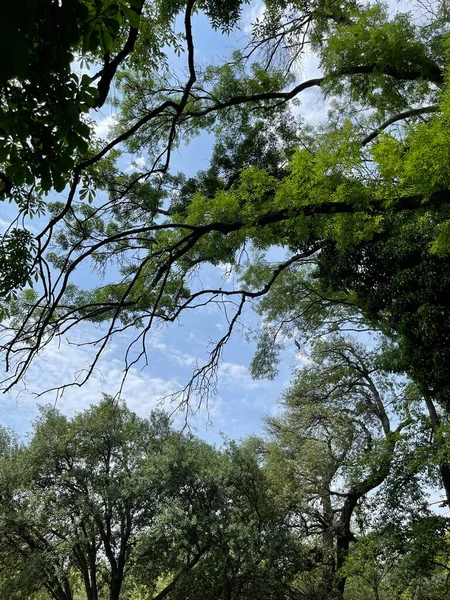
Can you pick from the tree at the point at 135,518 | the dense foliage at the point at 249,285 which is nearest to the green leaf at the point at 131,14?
the dense foliage at the point at 249,285

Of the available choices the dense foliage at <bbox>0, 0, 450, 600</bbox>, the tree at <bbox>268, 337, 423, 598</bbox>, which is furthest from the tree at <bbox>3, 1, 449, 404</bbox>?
the tree at <bbox>268, 337, 423, 598</bbox>

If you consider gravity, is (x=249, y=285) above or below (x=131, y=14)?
above

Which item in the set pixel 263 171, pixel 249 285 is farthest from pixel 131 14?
pixel 249 285

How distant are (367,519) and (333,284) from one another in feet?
19.0

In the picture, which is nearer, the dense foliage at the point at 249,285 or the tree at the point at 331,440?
the dense foliage at the point at 249,285

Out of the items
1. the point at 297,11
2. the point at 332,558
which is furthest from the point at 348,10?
the point at 332,558

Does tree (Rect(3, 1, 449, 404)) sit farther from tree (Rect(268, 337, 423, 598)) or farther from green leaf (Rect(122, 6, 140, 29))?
tree (Rect(268, 337, 423, 598))

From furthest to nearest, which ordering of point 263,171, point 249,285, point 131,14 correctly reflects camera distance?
point 249,285
point 263,171
point 131,14

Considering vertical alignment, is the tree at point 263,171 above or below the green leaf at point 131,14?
above

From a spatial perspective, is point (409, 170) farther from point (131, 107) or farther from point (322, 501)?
point (322, 501)

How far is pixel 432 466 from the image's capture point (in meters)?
9.07

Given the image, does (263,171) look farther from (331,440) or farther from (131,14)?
(331,440)

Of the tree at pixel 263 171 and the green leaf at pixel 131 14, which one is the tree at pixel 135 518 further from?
the green leaf at pixel 131 14

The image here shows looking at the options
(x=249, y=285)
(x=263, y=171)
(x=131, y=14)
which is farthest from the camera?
(x=249, y=285)
